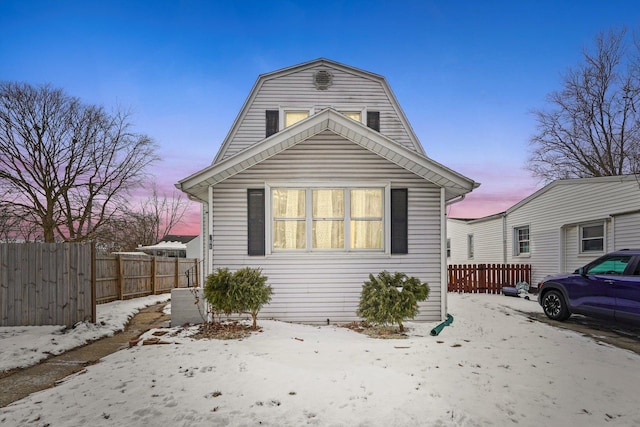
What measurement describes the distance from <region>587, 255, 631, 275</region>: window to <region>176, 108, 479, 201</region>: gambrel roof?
3158mm

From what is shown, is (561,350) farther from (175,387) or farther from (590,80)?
(590,80)

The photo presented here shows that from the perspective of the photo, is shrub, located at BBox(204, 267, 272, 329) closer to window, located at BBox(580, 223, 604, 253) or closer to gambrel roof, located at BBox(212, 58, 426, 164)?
gambrel roof, located at BBox(212, 58, 426, 164)

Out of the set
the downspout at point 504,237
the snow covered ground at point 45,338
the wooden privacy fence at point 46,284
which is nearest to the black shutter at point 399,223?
the snow covered ground at point 45,338

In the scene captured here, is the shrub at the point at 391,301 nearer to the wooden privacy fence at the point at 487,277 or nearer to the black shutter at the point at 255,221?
the black shutter at the point at 255,221

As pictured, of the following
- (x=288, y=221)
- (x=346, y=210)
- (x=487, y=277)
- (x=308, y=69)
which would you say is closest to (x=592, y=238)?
(x=487, y=277)

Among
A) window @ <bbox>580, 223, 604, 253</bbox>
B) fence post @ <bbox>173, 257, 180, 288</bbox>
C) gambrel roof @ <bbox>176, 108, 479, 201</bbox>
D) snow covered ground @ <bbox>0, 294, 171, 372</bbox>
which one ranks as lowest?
fence post @ <bbox>173, 257, 180, 288</bbox>

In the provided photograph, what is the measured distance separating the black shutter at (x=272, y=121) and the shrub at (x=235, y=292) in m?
5.89

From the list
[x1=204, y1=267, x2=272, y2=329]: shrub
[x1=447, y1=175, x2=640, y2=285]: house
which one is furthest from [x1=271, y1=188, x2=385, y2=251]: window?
[x1=447, y1=175, x2=640, y2=285]: house

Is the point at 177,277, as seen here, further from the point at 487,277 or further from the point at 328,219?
the point at 487,277

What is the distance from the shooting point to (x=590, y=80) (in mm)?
22547

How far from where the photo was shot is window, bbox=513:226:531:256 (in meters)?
15.8

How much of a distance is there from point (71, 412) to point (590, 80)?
96.0 feet

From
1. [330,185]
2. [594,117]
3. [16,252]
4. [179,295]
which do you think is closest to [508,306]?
[330,185]

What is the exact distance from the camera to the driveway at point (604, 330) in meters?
6.54
